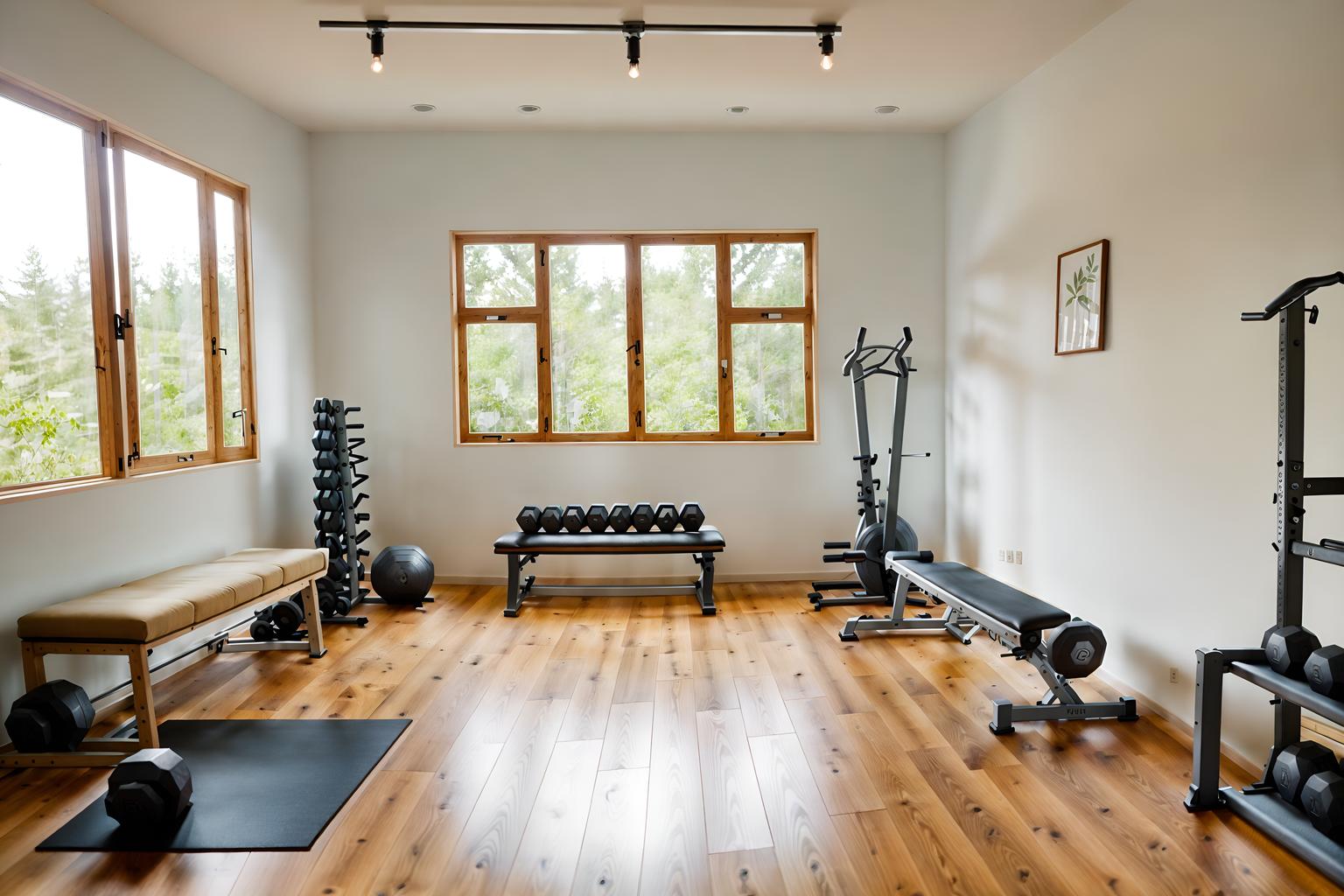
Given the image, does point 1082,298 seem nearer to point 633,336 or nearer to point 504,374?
point 633,336

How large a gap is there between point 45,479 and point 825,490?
4.25 meters

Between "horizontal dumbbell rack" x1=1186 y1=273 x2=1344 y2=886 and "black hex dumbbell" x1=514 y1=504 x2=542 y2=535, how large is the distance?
140 inches

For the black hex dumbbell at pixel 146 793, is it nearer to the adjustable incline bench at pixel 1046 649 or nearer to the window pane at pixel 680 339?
the adjustable incline bench at pixel 1046 649

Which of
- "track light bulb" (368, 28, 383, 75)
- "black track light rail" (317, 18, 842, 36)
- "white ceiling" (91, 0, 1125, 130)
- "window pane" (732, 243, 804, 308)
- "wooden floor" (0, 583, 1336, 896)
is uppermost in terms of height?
"white ceiling" (91, 0, 1125, 130)

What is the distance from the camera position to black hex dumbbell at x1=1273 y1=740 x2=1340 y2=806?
225 cm

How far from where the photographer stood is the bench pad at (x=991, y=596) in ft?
10.4

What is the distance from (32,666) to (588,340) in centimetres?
357

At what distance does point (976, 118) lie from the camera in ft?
16.6

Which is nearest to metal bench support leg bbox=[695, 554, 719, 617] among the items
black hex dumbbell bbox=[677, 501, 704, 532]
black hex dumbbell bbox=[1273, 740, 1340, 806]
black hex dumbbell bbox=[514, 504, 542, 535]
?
black hex dumbbell bbox=[677, 501, 704, 532]

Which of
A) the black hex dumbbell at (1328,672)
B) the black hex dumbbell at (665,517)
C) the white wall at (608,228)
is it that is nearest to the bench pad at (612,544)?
the black hex dumbbell at (665,517)

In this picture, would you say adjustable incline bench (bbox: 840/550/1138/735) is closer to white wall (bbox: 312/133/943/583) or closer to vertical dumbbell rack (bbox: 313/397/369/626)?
white wall (bbox: 312/133/943/583)

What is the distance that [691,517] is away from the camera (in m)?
5.06

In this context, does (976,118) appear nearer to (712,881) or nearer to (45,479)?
(712,881)

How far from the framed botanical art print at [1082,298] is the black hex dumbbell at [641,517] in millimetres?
2464
